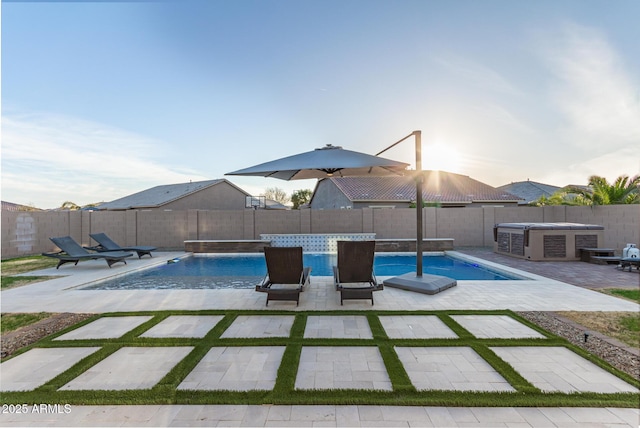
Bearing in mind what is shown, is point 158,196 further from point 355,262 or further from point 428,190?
point 355,262

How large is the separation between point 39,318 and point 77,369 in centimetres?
275

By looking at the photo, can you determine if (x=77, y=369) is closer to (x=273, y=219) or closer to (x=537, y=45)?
(x=273, y=219)

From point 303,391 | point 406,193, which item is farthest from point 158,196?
point 303,391

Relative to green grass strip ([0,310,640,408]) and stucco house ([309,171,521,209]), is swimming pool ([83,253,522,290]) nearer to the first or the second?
green grass strip ([0,310,640,408])

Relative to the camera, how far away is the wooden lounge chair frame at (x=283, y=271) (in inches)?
196

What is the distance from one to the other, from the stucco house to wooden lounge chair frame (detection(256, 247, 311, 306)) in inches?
650

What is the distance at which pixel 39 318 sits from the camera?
15.2ft

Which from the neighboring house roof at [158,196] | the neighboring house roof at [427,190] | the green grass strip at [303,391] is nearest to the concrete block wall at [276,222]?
the neighboring house roof at [427,190]

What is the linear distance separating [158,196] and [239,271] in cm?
2559

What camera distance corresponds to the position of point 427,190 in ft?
83.1

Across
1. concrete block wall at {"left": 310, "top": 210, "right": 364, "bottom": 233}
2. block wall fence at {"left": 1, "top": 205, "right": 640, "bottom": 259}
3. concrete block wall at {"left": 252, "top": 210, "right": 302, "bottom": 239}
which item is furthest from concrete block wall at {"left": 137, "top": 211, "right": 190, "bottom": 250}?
concrete block wall at {"left": 310, "top": 210, "right": 364, "bottom": 233}

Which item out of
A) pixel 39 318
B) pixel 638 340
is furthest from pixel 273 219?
pixel 638 340

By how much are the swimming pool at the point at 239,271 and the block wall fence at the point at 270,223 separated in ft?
6.92

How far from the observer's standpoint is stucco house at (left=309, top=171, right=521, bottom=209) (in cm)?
2167
